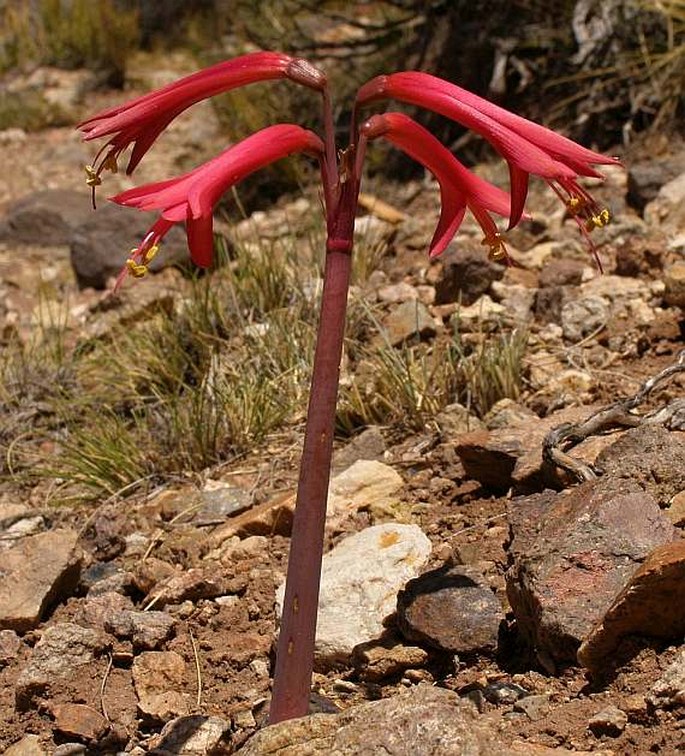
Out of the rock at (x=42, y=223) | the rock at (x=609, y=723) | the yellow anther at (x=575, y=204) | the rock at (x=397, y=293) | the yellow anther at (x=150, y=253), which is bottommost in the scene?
the rock at (x=42, y=223)

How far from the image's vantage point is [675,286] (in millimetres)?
4000

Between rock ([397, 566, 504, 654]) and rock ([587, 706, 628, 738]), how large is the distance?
439 mm

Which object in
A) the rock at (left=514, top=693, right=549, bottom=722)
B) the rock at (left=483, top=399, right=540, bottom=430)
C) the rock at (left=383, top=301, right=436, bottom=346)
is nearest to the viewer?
the rock at (left=514, top=693, right=549, bottom=722)

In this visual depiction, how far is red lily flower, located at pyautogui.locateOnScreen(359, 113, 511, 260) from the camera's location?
1995 millimetres

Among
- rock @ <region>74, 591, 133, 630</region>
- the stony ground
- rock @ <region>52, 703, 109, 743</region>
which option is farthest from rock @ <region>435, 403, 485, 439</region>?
rock @ <region>52, 703, 109, 743</region>

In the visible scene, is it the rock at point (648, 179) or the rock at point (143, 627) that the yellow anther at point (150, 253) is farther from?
the rock at point (648, 179)

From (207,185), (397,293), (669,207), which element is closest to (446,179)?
(207,185)

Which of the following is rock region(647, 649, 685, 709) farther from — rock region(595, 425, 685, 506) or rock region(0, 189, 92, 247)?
rock region(0, 189, 92, 247)

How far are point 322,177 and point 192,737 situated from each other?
1105mm

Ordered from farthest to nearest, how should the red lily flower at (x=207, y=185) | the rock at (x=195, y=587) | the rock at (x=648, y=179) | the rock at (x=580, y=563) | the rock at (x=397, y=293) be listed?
the rock at (x=648, y=179), the rock at (x=397, y=293), the rock at (x=195, y=587), the rock at (x=580, y=563), the red lily flower at (x=207, y=185)

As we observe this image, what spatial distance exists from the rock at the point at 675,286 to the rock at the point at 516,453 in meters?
0.89

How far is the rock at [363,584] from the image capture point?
2.56 meters

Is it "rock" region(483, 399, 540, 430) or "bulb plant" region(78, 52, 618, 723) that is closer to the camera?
"bulb plant" region(78, 52, 618, 723)

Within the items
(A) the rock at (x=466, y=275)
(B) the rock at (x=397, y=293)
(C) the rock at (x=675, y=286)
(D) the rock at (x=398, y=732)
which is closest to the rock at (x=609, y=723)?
(D) the rock at (x=398, y=732)
